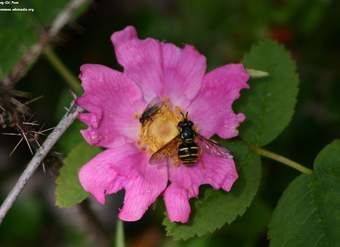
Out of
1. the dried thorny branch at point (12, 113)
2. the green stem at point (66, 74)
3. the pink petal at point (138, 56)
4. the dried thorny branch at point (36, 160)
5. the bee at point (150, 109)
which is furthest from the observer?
the green stem at point (66, 74)

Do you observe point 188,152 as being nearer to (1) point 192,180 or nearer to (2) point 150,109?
(1) point 192,180

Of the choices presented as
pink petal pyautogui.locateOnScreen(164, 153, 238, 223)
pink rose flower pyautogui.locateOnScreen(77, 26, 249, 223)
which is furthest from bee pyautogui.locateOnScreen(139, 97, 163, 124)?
pink petal pyautogui.locateOnScreen(164, 153, 238, 223)

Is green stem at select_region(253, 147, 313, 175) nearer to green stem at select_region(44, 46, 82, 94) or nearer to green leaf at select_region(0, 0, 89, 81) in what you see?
green stem at select_region(44, 46, 82, 94)

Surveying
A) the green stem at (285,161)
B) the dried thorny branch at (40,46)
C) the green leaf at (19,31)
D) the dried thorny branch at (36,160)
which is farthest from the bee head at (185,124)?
the green leaf at (19,31)

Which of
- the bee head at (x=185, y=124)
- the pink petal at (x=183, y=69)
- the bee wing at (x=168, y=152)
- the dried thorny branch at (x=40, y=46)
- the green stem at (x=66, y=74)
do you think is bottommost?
the bee wing at (x=168, y=152)

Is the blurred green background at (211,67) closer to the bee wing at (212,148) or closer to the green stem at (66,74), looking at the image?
the green stem at (66,74)

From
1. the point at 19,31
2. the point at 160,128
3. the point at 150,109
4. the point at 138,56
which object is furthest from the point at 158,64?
the point at 19,31
